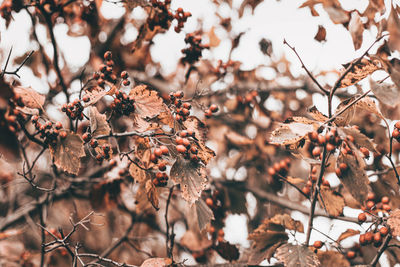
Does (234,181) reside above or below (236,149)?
below

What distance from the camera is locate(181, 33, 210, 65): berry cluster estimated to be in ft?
8.56

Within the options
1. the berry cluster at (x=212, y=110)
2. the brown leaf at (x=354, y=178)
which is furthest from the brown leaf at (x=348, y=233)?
the berry cluster at (x=212, y=110)

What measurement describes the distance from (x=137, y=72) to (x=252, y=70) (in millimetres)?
1348

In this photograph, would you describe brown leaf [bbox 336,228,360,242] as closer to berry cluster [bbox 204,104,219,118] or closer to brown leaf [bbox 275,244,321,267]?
brown leaf [bbox 275,244,321,267]

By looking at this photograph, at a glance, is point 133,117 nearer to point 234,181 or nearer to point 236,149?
point 234,181

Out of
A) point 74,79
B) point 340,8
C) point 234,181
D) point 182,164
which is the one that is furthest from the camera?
point 74,79

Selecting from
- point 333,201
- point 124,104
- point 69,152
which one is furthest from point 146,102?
point 333,201

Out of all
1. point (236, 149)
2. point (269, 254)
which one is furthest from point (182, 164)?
point (236, 149)

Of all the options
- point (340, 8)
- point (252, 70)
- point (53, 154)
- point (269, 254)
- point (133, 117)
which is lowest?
point (269, 254)

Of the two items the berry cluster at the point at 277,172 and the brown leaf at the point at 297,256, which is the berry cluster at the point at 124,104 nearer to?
the brown leaf at the point at 297,256

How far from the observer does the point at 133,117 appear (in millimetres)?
1593

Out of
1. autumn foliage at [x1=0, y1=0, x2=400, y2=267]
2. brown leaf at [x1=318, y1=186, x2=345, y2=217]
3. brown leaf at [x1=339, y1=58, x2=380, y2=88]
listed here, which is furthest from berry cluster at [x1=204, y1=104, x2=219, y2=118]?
brown leaf at [x1=339, y1=58, x2=380, y2=88]

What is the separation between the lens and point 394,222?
1573 millimetres

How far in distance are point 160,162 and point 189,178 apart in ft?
0.80
